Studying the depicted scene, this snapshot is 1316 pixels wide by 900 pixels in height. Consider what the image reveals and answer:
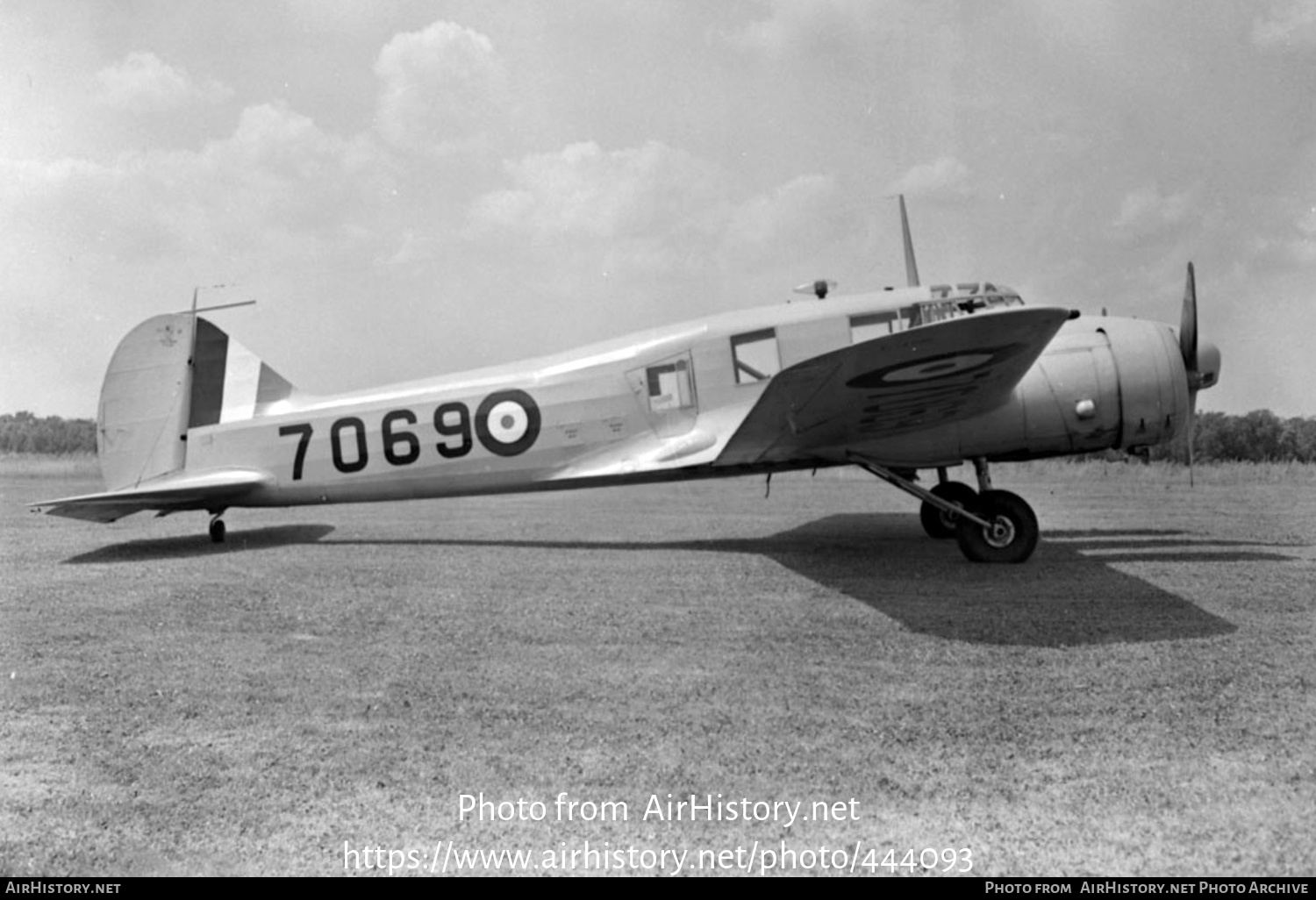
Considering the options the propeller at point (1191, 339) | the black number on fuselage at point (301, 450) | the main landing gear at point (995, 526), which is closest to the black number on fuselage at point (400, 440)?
the black number on fuselage at point (301, 450)

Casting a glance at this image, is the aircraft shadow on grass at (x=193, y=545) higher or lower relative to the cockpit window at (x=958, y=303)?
lower

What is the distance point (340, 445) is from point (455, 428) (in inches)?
50.2

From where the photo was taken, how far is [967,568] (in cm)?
713

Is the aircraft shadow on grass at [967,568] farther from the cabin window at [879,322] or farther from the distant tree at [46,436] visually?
the distant tree at [46,436]

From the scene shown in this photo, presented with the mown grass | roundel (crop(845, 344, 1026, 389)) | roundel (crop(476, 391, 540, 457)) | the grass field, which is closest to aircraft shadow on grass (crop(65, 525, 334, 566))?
the grass field

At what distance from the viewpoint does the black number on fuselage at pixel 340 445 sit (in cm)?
885

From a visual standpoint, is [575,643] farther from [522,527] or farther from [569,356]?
[522,527]

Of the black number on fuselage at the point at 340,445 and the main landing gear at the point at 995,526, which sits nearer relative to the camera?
the main landing gear at the point at 995,526

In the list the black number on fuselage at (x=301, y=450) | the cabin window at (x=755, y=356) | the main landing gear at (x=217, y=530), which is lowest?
the main landing gear at (x=217, y=530)

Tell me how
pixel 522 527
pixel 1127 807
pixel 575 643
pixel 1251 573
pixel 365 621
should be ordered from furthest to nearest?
pixel 522 527, pixel 1251 573, pixel 365 621, pixel 575 643, pixel 1127 807

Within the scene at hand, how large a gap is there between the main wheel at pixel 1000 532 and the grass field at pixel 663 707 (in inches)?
7.8

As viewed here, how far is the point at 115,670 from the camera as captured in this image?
433cm
